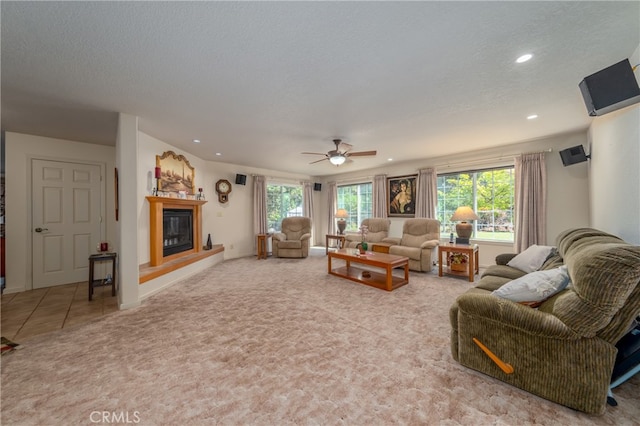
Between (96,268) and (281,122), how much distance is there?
403 centimetres

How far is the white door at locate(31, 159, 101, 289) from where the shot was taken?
3.75 m

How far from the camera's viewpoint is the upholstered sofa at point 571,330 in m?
1.27

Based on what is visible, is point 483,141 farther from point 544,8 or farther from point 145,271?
point 145,271

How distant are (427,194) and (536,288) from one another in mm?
4172

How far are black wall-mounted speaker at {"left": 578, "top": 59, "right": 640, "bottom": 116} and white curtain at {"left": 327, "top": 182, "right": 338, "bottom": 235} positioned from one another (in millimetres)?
5993

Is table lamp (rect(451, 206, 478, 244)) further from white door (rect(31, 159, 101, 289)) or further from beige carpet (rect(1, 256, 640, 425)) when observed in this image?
white door (rect(31, 159, 101, 289))

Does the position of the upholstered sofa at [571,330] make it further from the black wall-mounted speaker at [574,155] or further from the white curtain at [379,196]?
the white curtain at [379,196]

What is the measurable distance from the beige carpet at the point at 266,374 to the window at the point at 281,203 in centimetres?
422

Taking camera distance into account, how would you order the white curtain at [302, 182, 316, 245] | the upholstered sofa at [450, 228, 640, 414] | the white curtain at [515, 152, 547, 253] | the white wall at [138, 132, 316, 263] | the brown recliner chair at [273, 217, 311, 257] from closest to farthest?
the upholstered sofa at [450, 228, 640, 414] → the white curtain at [515, 152, 547, 253] → the white wall at [138, 132, 316, 263] → the brown recliner chair at [273, 217, 311, 257] → the white curtain at [302, 182, 316, 245]

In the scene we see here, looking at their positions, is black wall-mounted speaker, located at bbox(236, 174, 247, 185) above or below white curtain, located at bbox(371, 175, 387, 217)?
above

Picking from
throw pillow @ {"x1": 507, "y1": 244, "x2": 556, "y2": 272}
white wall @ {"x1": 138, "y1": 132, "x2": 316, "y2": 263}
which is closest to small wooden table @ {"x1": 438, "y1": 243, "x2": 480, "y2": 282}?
throw pillow @ {"x1": 507, "y1": 244, "x2": 556, "y2": 272}

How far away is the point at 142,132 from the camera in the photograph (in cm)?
367

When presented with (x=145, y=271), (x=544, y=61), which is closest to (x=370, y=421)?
(x=544, y=61)

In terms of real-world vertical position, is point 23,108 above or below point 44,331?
above
